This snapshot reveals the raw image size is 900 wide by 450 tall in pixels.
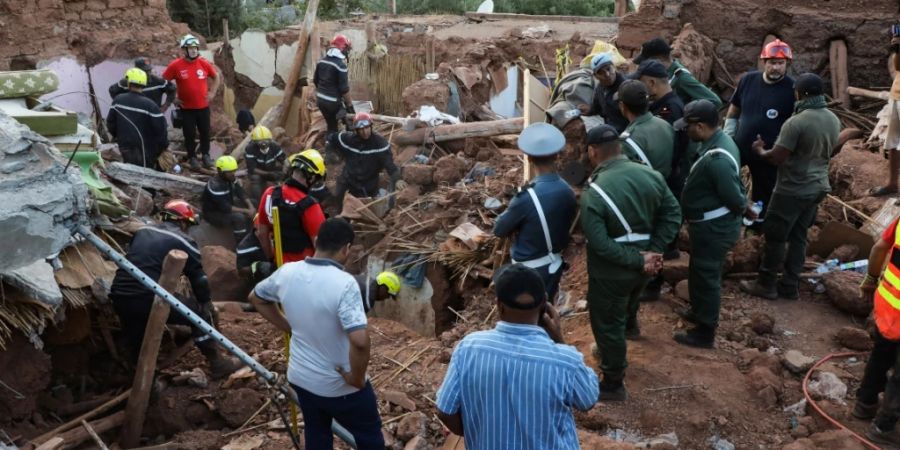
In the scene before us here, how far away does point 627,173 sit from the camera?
15.9ft

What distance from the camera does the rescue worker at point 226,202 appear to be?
9977 mm

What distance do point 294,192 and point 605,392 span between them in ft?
9.88

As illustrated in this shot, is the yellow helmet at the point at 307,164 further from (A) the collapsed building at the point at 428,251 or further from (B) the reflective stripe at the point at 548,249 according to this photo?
(B) the reflective stripe at the point at 548,249

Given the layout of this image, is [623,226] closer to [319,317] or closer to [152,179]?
[319,317]

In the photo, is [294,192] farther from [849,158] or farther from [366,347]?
[849,158]

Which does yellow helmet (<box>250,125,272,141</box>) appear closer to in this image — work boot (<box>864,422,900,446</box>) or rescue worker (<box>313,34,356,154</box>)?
rescue worker (<box>313,34,356,154</box>)

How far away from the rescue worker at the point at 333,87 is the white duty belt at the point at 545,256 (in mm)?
7117

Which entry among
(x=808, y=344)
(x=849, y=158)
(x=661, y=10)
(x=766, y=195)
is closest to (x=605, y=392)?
(x=808, y=344)

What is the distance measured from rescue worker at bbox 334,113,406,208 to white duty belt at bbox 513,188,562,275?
208 inches

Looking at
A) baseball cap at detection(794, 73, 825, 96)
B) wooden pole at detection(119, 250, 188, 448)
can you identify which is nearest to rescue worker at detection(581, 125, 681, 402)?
baseball cap at detection(794, 73, 825, 96)

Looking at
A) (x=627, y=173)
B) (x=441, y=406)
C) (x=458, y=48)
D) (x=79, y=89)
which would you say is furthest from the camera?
(x=458, y=48)

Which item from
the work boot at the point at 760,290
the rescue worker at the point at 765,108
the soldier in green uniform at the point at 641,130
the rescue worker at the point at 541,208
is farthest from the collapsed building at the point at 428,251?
the soldier in green uniform at the point at 641,130

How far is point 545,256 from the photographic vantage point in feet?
16.5

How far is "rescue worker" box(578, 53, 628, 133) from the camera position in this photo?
6.50m
